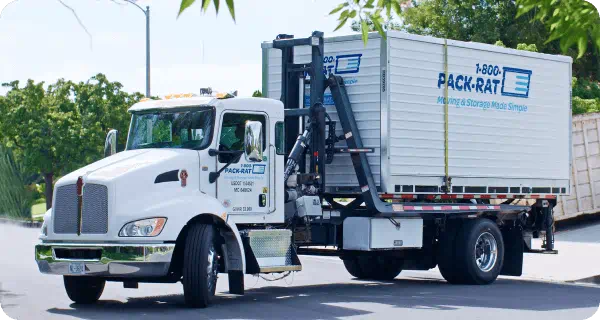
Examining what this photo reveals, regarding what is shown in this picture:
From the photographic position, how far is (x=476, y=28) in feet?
158

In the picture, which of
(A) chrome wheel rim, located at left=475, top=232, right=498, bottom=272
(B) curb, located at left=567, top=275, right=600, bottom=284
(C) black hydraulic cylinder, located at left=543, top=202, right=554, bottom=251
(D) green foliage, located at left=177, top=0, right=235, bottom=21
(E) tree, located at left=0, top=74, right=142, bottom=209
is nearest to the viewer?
(D) green foliage, located at left=177, top=0, right=235, bottom=21

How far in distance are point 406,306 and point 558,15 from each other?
7.17 m

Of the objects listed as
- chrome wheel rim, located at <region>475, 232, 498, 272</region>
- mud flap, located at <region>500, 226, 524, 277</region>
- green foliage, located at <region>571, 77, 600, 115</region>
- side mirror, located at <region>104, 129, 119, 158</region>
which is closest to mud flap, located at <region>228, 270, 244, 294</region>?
side mirror, located at <region>104, 129, 119, 158</region>

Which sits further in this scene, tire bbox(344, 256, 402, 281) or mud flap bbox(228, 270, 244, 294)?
tire bbox(344, 256, 402, 281)

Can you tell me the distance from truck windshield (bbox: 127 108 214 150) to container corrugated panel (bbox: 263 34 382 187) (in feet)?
8.87

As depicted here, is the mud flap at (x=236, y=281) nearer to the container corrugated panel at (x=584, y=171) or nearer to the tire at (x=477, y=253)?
the tire at (x=477, y=253)

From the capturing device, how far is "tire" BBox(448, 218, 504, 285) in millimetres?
17203

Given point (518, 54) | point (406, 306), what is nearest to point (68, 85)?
point (518, 54)

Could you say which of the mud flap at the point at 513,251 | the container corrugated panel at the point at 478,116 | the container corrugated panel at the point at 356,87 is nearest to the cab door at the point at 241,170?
the container corrugated panel at the point at 356,87

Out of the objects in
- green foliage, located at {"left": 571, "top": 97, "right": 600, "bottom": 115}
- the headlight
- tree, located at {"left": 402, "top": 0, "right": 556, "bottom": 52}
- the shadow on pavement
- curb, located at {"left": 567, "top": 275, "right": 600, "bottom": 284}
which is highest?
tree, located at {"left": 402, "top": 0, "right": 556, "bottom": 52}

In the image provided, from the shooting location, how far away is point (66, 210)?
13266mm

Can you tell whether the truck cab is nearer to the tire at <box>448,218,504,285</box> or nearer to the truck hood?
the truck hood

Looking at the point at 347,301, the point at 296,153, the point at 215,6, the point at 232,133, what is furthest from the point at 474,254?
the point at 215,6

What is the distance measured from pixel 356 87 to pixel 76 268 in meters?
5.51
